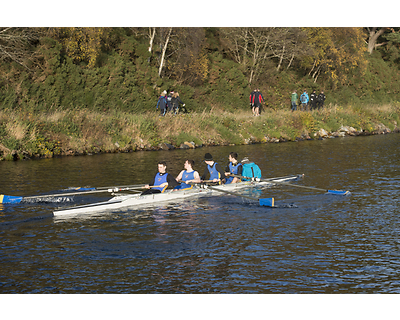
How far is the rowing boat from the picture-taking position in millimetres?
13328

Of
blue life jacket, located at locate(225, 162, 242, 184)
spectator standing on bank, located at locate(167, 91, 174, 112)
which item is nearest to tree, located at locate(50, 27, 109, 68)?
spectator standing on bank, located at locate(167, 91, 174, 112)

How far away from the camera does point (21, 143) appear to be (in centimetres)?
2592

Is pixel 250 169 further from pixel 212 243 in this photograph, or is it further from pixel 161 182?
pixel 212 243

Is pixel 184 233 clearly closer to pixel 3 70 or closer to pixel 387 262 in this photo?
pixel 387 262

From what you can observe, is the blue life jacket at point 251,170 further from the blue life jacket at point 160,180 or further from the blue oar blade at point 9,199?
the blue oar blade at point 9,199

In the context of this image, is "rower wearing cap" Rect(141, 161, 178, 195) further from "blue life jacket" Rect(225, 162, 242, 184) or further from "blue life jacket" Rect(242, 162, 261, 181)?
"blue life jacket" Rect(242, 162, 261, 181)

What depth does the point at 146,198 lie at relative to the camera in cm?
1492

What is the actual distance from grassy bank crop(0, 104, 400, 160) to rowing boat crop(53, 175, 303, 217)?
13.3 meters

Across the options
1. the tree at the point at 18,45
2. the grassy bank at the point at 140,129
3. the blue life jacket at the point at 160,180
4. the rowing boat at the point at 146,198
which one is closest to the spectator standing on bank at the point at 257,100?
the grassy bank at the point at 140,129

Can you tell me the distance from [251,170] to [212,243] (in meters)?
7.04

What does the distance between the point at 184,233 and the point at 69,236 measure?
2720mm

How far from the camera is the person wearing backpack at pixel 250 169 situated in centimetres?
1747
